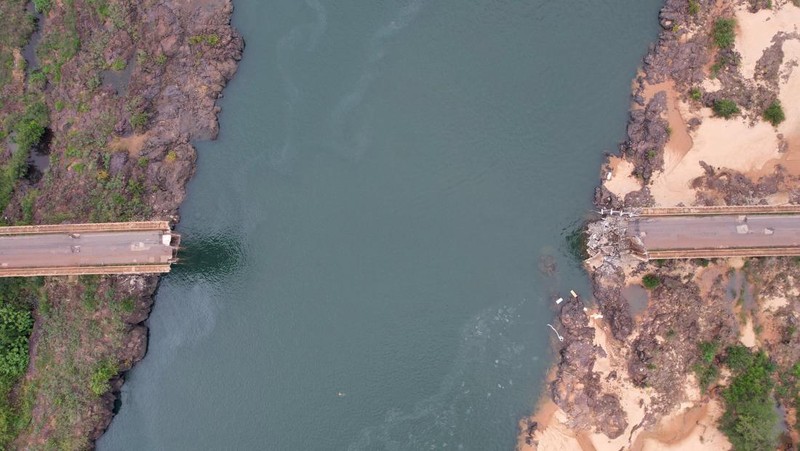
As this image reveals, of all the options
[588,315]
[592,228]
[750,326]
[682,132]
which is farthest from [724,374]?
[682,132]

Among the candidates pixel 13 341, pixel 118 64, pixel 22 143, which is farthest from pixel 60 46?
pixel 13 341

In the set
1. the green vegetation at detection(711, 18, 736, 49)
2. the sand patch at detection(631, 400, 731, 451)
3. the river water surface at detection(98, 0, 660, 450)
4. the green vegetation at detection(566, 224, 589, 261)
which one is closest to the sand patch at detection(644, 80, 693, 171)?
the river water surface at detection(98, 0, 660, 450)

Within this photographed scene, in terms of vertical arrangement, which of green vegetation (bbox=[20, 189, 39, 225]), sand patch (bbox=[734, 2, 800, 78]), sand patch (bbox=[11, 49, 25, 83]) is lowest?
green vegetation (bbox=[20, 189, 39, 225])

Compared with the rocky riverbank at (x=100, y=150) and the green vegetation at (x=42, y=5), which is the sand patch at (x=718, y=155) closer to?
the rocky riverbank at (x=100, y=150)

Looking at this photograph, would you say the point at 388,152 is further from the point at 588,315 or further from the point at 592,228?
the point at 588,315

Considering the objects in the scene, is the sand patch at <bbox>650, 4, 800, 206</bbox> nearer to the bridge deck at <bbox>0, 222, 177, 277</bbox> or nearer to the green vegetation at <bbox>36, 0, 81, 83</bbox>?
the bridge deck at <bbox>0, 222, 177, 277</bbox>

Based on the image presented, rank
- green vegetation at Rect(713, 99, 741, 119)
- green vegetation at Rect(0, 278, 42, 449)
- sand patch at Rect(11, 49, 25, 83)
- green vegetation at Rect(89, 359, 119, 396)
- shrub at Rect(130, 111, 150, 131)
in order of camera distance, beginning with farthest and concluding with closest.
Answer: sand patch at Rect(11, 49, 25, 83) → shrub at Rect(130, 111, 150, 131) → green vegetation at Rect(0, 278, 42, 449) → green vegetation at Rect(713, 99, 741, 119) → green vegetation at Rect(89, 359, 119, 396)
